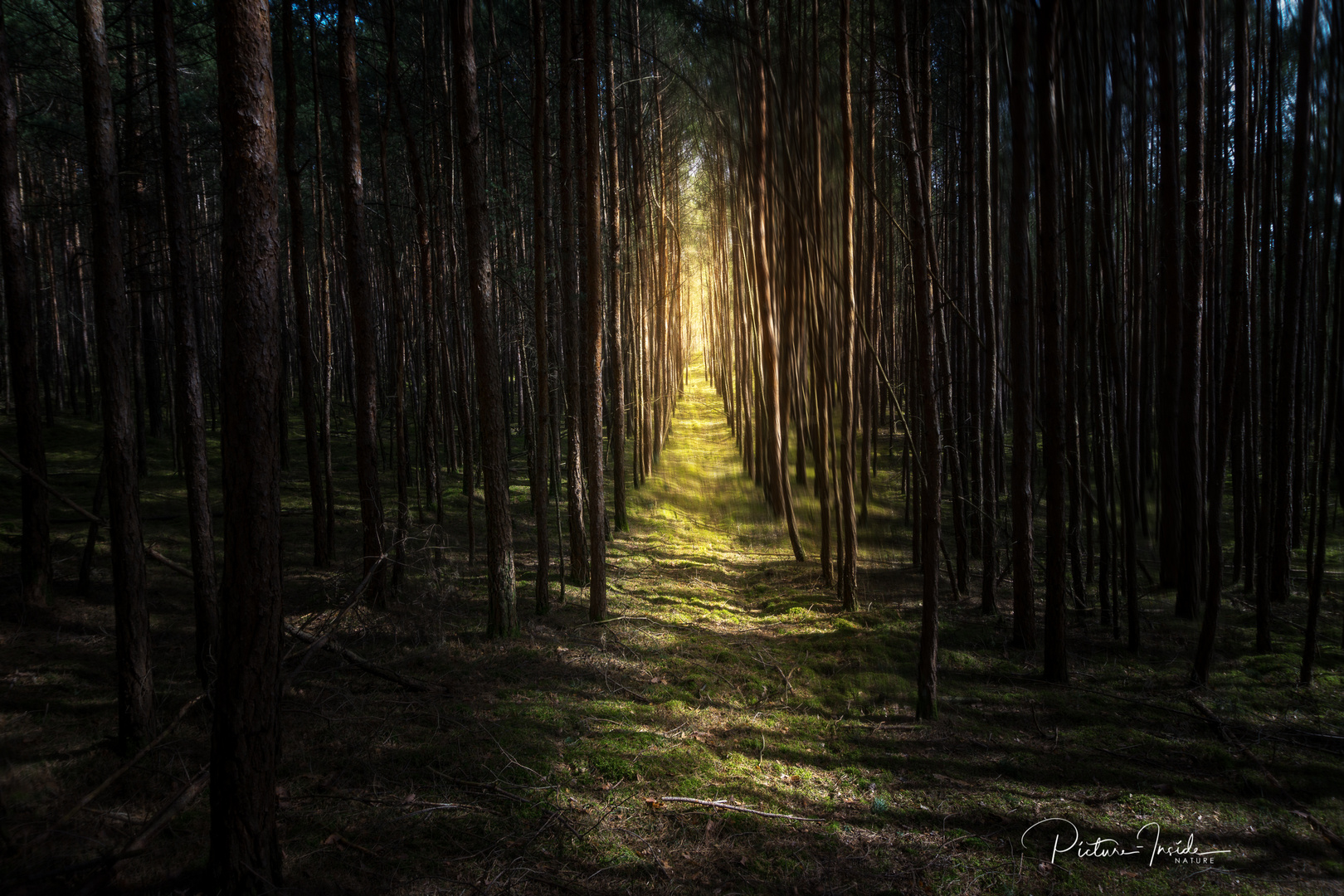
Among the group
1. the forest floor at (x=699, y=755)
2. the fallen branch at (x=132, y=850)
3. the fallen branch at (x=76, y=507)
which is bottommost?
the forest floor at (x=699, y=755)

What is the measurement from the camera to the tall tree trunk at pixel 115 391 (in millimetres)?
3914

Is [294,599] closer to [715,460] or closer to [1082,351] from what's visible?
[1082,351]

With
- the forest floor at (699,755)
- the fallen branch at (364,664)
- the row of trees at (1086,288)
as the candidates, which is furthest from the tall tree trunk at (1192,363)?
the fallen branch at (364,664)

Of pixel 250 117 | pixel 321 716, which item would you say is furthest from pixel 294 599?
pixel 250 117

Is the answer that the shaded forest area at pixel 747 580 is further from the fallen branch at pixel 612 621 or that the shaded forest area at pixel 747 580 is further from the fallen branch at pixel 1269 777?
the fallen branch at pixel 612 621

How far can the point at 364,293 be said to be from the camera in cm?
650

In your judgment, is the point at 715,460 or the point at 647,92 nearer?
the point at 647,92

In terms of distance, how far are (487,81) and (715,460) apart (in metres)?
11.5

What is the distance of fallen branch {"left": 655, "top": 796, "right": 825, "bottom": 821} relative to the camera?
12.8 ft

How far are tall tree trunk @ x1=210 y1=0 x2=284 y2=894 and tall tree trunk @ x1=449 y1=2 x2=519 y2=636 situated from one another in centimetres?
343

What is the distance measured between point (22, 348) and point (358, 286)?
112 inches

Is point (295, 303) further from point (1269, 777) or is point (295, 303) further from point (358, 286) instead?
point (1269, 777)

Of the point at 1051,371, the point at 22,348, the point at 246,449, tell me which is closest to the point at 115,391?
the point at 246,449

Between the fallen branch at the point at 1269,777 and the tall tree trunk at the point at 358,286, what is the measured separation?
6.90 meters
